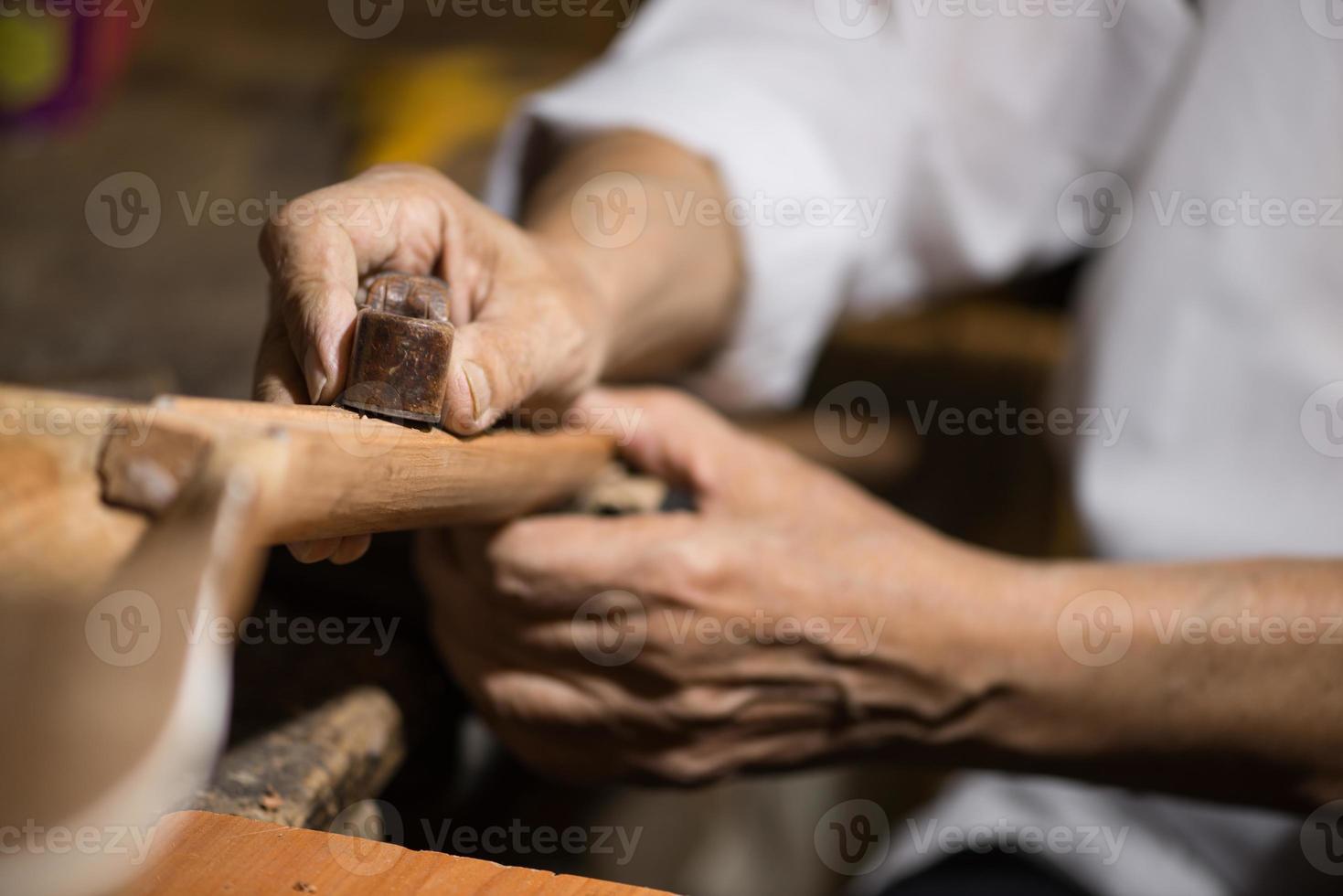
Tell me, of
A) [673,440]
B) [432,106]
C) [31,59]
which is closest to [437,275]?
[673,440]

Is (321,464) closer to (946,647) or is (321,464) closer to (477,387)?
(477,387)

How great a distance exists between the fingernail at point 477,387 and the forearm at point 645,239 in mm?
266

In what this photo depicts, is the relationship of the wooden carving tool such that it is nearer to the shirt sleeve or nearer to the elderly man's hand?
the elderly man's hand

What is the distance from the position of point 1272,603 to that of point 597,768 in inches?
19.2

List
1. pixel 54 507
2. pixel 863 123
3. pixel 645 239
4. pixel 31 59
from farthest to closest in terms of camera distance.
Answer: pixel 31 59, pixel 863 123, pixel 645 239, pixel 54 507

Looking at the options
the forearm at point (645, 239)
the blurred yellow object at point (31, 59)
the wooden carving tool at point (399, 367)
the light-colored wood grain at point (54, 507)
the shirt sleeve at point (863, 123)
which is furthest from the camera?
the blurred yellow object at point (31, 59)

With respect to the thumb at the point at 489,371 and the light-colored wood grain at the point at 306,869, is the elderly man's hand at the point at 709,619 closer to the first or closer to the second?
the thumb at the point at 489,371

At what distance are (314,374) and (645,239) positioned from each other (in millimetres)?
471

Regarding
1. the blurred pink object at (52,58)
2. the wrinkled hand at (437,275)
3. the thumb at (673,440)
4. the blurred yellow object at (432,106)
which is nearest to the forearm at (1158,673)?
the thumb at (673,440)

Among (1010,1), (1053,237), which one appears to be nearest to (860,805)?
(1053,237)

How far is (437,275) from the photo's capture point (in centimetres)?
59

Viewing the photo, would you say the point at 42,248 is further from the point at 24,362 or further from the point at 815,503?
the point at 815,503

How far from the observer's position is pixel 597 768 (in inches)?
29.6

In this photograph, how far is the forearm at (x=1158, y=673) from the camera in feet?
2.25
